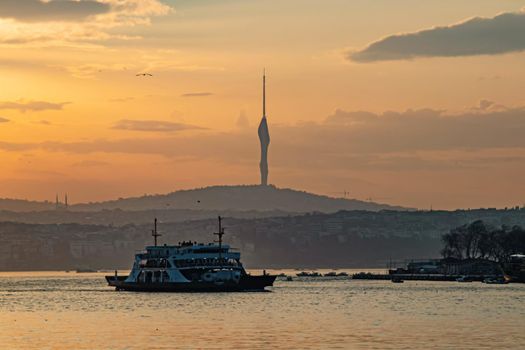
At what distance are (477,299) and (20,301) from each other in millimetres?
64059

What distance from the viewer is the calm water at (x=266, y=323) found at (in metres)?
109

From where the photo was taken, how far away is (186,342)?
358 ft

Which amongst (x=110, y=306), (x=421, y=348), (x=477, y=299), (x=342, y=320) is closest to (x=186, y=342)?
(x=421, y=348)

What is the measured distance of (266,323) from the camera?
131m

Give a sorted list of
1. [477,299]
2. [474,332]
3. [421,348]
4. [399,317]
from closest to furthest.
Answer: [421,348], [474,332], [399,317], [477,299]

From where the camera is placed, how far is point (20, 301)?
640ft

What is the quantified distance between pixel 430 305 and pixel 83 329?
178ft

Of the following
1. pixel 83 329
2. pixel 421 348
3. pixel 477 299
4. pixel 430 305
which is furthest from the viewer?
pixel 477 299

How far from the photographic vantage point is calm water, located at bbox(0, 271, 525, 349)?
10856 cm

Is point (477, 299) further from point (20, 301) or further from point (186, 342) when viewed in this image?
point (186, 342)

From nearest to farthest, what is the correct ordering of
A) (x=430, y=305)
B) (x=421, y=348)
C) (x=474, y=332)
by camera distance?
1. (x=421, y=348)
2. (x=474, y=332)
3. (x=430, y=305)

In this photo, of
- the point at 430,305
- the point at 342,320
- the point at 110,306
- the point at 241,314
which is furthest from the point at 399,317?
the point at 110,306

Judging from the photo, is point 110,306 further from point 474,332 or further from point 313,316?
point 474,332

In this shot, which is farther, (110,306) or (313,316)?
(110,306)
